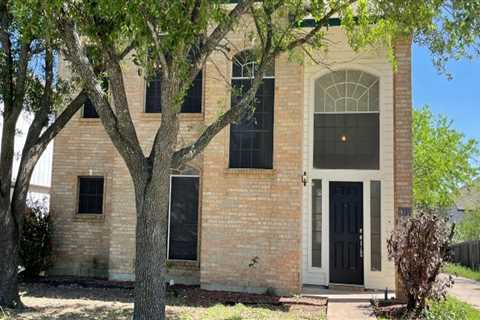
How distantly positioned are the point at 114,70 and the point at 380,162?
7.01m

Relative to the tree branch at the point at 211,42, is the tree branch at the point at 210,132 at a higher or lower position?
lower

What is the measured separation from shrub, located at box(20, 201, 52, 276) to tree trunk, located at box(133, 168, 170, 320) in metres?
6.27

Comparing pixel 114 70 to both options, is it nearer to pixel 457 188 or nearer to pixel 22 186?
pixel 22 186

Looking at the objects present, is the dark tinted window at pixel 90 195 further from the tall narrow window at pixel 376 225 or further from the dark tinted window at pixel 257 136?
the tall narrow window at pixel 376 225

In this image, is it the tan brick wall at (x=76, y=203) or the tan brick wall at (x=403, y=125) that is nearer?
the tan brick wall at (x=403, y=125)

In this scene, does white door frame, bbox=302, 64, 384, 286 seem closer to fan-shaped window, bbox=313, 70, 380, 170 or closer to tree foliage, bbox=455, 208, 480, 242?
fan-shaped window, bbox=313, 70, 380, 170

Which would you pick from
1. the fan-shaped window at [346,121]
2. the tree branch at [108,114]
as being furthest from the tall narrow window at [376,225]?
the tree branch at [108,114]

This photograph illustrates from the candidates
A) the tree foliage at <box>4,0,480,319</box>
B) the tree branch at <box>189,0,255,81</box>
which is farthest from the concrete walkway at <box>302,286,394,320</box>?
the tree branch at <box>189,0,255,81</box>

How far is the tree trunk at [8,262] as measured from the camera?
827 centimetres

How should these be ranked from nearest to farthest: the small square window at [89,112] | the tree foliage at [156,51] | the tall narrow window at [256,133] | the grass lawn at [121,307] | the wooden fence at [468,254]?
the tree foliage at [156,51] < the grass lawn at [121,307] < the tall narrow window at [256,133] < the small square window at [89,112] < the wooden fence at [468,254]

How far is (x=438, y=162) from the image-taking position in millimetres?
26266

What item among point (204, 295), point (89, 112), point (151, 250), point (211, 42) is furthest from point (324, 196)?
point (89, 112)

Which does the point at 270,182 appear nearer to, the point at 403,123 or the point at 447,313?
the point at 403,123

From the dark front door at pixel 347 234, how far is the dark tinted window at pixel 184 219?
3.26 m
